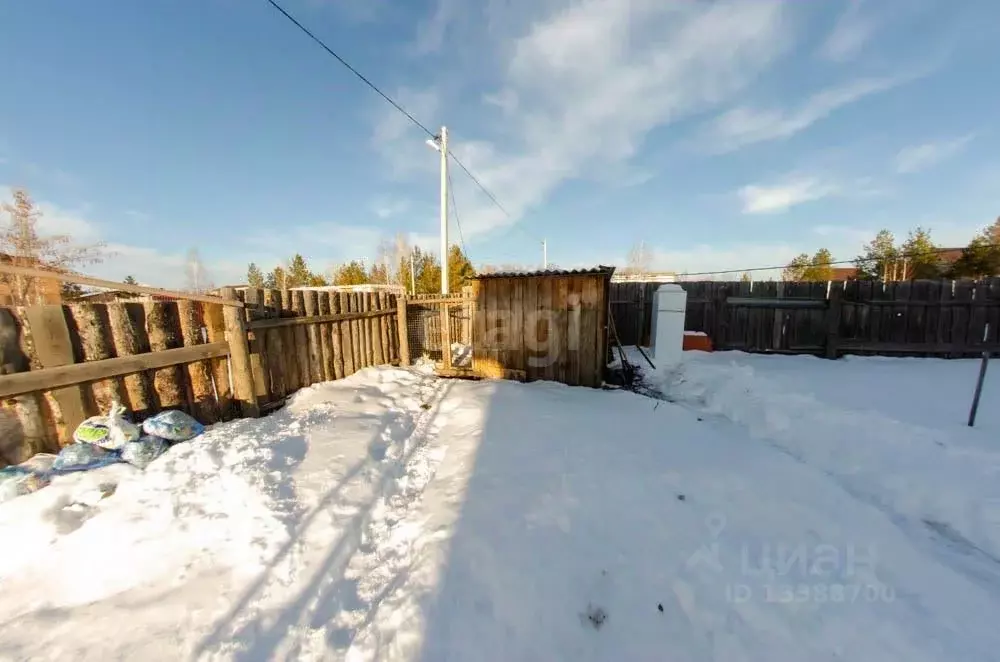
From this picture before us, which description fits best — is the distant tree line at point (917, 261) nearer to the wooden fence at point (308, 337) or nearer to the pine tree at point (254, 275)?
the wooden fence at point (308, 337)

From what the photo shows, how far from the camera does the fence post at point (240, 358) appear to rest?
4.34m

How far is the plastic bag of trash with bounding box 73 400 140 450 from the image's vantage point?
3057 millimetres

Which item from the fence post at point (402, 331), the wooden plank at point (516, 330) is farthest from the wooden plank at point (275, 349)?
the wooden plank at point (516, 330)

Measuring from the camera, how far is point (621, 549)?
2.53 m

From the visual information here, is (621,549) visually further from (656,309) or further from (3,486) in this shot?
(656,309)

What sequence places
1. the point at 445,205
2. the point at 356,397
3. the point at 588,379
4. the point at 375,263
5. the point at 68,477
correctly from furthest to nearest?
the point at 375,263 → the point at 445,205 → the point at 588,379 → the point at 356,397 → the point at 68,477

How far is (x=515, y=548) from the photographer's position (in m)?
2.50

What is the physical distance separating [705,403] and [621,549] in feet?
14.3

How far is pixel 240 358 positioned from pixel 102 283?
150cm

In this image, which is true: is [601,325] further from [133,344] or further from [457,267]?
[457,267]

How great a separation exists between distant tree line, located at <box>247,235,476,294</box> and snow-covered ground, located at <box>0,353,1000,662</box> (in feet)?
87.1

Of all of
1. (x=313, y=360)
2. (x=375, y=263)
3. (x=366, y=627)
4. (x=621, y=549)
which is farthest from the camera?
(x=375, y=263)

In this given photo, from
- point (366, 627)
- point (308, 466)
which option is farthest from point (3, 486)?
point (366, 627)

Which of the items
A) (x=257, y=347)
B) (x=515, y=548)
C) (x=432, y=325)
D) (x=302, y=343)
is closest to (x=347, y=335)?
(x=302, y=343)
